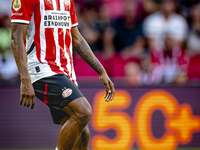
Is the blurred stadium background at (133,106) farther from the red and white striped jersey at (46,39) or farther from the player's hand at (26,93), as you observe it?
the player's hand at (26,93)

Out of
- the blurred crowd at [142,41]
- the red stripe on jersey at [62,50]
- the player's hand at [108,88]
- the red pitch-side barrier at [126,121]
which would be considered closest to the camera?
the red stripe on jersey at [62,50]

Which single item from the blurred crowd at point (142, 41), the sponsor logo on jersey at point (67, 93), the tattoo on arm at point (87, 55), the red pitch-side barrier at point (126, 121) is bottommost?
the red pitch-side barrier at point (126, 121)

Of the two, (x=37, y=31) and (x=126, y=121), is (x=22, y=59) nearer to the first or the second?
(x=37, y=31)

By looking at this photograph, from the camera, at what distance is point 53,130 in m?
6.41

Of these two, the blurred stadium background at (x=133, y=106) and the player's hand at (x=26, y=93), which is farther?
the blurred stadium background at (x=133, y=106)

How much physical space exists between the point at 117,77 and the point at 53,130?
1.70 m

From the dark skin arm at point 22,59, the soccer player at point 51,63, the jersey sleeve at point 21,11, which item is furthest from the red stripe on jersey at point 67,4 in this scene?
the dark skin arm at point 22,59

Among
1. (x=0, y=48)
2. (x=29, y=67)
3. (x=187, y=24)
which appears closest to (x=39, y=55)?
(x=29, y=67)

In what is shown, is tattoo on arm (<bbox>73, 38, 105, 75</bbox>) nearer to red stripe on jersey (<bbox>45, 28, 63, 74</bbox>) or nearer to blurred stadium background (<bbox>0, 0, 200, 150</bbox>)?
red stripe on jersey (<bbox>45, 28, 63, 74</bbox>)

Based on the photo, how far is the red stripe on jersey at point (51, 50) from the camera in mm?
3363

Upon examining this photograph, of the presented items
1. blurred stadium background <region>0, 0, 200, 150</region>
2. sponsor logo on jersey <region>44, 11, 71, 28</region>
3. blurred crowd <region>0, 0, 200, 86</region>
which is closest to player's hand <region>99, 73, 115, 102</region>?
sponsor logo on jersey <region>44, 11, 71, 28</region>

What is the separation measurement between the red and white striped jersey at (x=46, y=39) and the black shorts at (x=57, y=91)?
65 millimetres

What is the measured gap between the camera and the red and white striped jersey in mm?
3320

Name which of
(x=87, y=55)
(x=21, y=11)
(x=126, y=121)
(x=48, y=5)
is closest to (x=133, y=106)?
(x=126, y=121)
